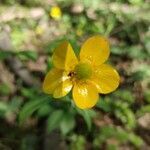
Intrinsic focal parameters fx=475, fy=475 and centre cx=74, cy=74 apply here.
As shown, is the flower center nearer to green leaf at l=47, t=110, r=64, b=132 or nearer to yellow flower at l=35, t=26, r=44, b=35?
green leaf at l=47, t=110, r=64, b=132

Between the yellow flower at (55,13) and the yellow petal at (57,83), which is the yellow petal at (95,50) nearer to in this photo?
the yellow petal at (57,83)

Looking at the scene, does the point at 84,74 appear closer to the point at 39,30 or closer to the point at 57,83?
the point at 57,83

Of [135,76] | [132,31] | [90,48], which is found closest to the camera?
[90,48]

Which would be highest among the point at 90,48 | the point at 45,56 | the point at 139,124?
the point at 90,48

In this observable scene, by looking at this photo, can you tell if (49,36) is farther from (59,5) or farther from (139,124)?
(139,124)

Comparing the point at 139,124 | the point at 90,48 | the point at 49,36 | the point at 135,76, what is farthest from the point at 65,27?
the point at 90,48
